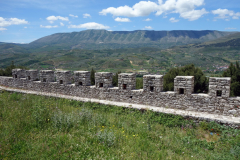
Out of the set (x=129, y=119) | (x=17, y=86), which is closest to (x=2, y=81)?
(x=17, y=86)

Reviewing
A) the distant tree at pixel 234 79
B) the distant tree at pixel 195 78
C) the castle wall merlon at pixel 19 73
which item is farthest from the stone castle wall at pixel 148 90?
the distant tree at pixel 195 78

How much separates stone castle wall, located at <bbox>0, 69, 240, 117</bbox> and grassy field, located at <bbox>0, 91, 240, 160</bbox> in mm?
906

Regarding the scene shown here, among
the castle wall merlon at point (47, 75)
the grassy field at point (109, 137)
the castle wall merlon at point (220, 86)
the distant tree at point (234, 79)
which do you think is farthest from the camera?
the distant tree at point (234, 79)

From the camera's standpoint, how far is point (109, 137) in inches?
171

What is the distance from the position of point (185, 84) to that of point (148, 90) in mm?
1653

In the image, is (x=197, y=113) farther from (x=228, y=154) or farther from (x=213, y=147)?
(x=228, y=154)

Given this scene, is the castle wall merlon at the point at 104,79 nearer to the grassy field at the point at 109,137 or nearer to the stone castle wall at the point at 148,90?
the stone castle wall at the point at 148,90

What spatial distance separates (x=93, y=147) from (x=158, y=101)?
4214mm

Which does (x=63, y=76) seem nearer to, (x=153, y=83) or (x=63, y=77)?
(x=63, y=77)

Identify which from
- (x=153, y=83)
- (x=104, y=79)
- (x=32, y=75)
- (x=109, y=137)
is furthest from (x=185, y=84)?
(x=32, y=75)

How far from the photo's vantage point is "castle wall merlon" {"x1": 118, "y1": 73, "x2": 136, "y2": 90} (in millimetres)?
7883

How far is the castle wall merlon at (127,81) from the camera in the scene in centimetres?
788

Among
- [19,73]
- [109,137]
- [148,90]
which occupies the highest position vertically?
[19,73]

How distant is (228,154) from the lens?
438cm
